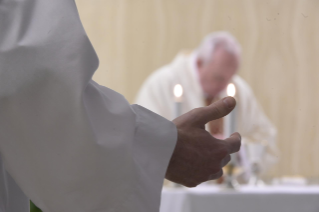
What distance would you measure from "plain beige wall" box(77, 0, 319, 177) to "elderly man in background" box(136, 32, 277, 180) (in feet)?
0.60

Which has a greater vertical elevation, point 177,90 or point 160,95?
point 177,90

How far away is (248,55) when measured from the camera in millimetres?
2305

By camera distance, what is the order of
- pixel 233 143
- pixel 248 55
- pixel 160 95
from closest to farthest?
pixel 233 143 < pixel 160 95 < pixel 248 55

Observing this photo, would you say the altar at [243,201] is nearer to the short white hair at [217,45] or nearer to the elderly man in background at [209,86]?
the elderly man in background at [209,86]

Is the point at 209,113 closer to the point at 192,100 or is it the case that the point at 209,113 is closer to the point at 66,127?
the point at 66,127

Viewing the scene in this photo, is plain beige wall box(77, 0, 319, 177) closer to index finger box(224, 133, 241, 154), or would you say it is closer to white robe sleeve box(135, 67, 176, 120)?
white robe sleeve box(135, 67, 176, 120)

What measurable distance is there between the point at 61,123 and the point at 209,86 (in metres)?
1.47

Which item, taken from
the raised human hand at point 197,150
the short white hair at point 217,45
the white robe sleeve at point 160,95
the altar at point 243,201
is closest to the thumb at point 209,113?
the raised human hand at point 197,150

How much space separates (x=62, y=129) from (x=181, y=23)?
71.4 inches

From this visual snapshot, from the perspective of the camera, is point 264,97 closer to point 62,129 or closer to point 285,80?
point 285,80

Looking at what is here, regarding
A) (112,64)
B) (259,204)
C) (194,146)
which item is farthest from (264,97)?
(194,146)

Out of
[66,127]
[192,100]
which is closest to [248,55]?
[192,100]

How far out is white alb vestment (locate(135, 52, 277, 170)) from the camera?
168cm

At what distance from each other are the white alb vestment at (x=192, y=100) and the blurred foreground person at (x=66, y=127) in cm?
120
